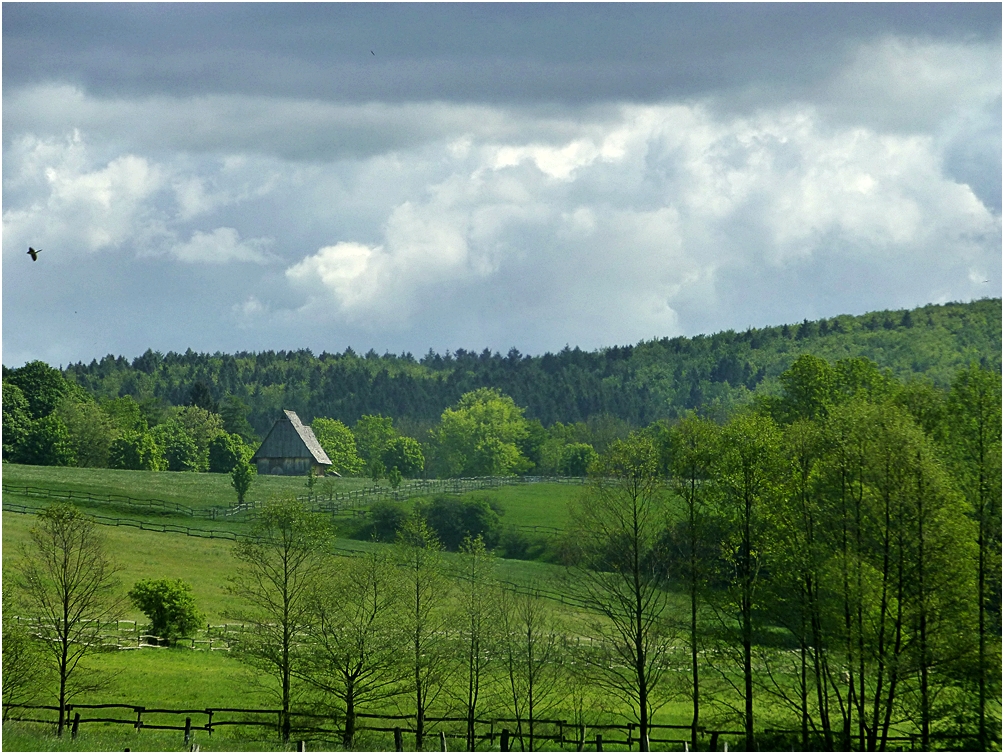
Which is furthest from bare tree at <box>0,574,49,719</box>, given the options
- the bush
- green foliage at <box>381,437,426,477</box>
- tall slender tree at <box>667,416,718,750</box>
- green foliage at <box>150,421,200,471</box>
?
green foliage at <box>381,437,426,477</box>

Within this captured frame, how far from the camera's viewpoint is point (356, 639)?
40625 mm

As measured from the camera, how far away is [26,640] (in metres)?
38.2

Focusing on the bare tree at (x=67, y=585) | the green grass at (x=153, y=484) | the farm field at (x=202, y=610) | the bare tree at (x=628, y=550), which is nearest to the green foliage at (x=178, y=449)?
the green grass at (x=153, y=484)

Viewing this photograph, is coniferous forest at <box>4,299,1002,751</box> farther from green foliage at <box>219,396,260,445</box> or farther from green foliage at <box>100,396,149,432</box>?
green foliage at <box>219,396,260,445</box>

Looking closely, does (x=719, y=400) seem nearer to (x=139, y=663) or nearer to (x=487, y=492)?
(x=487, y=492)

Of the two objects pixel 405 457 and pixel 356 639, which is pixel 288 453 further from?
pixel 356 639

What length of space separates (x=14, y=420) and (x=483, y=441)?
58.9 metres

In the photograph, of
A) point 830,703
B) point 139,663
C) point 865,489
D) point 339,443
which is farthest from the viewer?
point 339,443

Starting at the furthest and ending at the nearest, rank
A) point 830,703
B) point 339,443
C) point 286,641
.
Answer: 1. point 339,443
2. point 286,641
3. point 830,703

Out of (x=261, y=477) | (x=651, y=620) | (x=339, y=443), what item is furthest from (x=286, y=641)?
(x=339, y=443)

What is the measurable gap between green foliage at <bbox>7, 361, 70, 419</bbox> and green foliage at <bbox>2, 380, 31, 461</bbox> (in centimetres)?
258

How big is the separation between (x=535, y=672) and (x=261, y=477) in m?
68.2

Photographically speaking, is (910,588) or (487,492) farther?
(487,492)

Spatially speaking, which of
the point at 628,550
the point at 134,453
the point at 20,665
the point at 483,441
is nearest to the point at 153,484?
the point at 134,453
